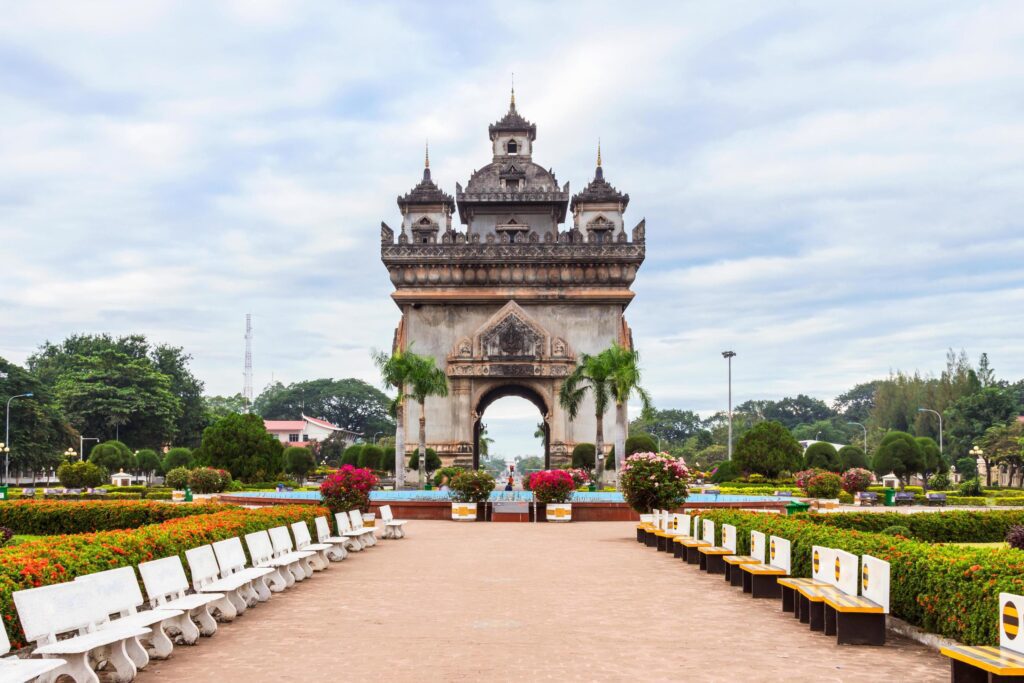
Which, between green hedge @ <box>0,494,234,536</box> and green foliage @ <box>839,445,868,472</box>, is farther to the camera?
green foliage @ <box>839,445,868,472</box>

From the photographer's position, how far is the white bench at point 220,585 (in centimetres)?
1185

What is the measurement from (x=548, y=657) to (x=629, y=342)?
46.2 metres

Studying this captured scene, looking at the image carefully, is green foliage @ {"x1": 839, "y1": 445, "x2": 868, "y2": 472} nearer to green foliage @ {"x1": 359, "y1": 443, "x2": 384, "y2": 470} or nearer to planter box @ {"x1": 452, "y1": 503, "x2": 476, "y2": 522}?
green foliage @ {"x1": 359, "y1": 443, "x2": 384, "y2": 470}

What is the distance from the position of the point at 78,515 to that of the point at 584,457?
2951cm

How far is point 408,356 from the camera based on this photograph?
41.6 meters

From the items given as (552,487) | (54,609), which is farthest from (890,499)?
(54,609)

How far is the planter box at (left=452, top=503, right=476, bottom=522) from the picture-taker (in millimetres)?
30344

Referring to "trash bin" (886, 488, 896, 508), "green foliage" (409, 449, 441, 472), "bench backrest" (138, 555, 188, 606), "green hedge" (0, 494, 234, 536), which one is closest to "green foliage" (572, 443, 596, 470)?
"green foliage" (409, 449, 441, 472)

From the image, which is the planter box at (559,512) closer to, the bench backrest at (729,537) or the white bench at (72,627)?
the bench backrest at (729,537)

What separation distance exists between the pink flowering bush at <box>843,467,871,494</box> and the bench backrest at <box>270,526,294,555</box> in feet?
111

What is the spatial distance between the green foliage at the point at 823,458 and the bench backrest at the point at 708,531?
1439 inches

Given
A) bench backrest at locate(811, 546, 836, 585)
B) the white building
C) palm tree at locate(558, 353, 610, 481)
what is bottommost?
bench backrest at locate(811, 546, 836, 585)

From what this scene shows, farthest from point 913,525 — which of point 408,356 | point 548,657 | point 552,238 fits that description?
point 552,238

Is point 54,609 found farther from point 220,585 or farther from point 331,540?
point 331,540
